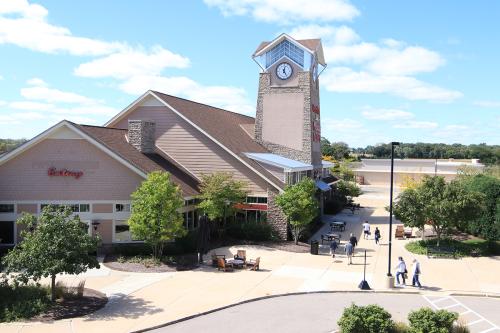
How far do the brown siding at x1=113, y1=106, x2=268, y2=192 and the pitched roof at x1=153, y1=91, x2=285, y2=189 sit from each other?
0.58 m

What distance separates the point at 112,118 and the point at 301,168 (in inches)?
595

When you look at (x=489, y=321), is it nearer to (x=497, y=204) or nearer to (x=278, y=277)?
(x=278, y=277)

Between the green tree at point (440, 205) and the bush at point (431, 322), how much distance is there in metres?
15.4

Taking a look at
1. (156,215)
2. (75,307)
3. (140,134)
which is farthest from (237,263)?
(140,134)

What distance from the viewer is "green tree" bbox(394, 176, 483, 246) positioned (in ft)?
94.6

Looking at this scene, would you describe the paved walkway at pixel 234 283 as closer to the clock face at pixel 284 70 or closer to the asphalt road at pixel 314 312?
the asphalt road at pixel 314 312

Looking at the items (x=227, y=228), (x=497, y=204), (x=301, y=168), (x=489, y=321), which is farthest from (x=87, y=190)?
(x=497, y=204)

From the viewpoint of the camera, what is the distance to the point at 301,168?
36.7m

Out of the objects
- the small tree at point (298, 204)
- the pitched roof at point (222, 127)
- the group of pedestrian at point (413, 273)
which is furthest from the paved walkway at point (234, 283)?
the pitched roof at point (222, 127)

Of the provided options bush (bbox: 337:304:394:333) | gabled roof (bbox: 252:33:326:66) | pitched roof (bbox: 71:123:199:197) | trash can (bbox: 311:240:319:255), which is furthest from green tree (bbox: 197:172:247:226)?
bush (bbox: 337:304:394:333)

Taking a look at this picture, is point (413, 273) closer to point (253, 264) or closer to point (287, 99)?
point (253, 264)

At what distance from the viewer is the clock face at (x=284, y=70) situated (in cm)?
4184

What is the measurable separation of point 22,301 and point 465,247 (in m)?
24.7

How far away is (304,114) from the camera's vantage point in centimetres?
4106
